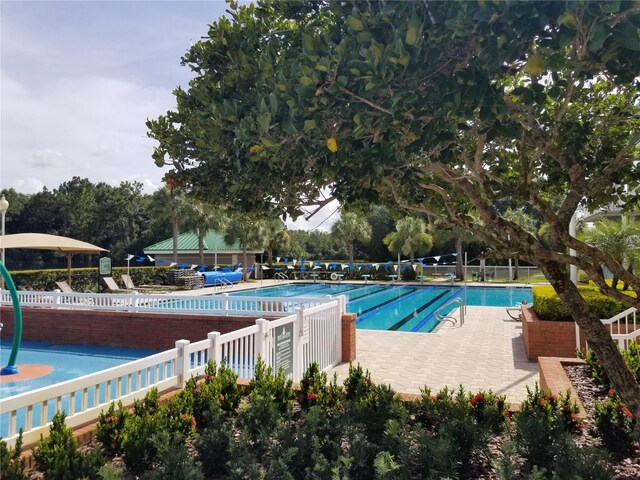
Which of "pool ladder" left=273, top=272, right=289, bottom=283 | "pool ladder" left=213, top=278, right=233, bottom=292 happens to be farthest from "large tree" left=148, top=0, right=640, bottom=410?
"pool ladder" left=273, top=272, right=289, bottom=283

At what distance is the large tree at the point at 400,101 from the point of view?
2402 mm

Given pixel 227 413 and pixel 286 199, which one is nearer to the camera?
pixel 286 199

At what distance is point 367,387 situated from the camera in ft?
16.3

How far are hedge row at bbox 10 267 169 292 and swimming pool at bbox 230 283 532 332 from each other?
690 centimetres

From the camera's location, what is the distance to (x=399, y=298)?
82.2ft

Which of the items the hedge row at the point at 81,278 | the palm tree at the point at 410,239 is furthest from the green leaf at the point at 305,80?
the palm tree at the point at 410,239

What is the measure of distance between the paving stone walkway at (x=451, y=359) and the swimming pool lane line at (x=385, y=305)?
5528 millimetres

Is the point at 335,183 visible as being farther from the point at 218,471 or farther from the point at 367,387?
the point at 218,471

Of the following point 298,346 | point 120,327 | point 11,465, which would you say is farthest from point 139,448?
→ point 120,327

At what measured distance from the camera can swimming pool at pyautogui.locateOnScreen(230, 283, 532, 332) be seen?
17.8 m

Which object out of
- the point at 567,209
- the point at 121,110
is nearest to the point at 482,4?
the point at 567,209

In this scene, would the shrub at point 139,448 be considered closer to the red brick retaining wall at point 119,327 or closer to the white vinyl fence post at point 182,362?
the white vinyl fence post at point 182,362

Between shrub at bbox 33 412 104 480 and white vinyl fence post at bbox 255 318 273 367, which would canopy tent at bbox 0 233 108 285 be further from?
shrub at bbox 33 412 104 480

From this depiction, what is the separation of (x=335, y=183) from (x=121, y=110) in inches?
180
